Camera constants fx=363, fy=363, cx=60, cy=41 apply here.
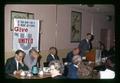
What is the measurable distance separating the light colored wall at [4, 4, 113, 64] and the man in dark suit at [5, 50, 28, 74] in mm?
69

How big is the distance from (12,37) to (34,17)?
340 millimetres

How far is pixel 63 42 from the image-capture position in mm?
4113

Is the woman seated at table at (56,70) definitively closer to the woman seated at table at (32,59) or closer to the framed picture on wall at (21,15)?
the woman seated at table at (32,59)

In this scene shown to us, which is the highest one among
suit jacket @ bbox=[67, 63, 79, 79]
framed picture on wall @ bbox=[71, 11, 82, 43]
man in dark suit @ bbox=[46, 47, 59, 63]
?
framed picture on wall @ bbox=[71, 11, 82, 43]

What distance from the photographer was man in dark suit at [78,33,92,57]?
4.13 metres

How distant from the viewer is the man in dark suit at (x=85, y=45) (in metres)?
4.13

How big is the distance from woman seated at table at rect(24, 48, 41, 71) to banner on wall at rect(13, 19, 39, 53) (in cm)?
6

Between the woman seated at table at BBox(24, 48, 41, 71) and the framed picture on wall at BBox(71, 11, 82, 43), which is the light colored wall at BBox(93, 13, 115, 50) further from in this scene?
the woman seated at table at BBox(24, 48, 41, 71)

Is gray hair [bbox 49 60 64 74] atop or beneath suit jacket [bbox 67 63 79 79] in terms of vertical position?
atop

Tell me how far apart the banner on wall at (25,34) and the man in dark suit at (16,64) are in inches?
2.8

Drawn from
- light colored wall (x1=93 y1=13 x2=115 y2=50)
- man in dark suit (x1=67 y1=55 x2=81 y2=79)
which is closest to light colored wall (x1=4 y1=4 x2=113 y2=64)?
light colored wall (x1=93 y1=13 x2=115 y2=50)

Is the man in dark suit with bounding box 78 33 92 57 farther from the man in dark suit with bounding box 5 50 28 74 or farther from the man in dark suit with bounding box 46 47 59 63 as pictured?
the man in dark suit with bounding box 5 50 28 74

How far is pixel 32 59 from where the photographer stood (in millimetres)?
4199

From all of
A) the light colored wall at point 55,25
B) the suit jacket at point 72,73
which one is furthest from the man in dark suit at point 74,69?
the light colored wall at point 55,25
